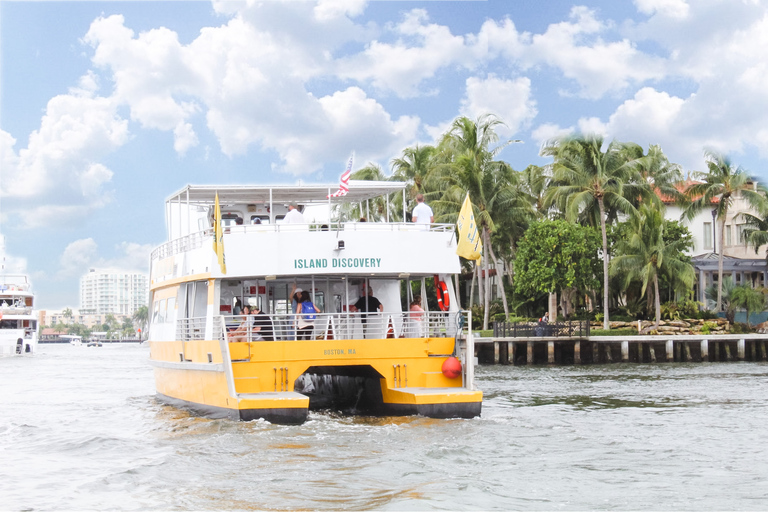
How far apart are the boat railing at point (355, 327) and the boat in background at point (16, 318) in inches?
2144

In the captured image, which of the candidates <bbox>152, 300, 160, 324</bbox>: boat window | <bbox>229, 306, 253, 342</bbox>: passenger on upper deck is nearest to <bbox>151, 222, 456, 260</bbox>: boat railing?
<bbox>229, 306, 253, 342</bbox>: passenger on upper deck

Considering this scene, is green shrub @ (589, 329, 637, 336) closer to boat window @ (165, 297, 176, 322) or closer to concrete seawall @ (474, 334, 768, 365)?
concrete seawall @ (474, 334, 768, 365)

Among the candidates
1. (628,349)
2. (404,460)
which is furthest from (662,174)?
(404,460)

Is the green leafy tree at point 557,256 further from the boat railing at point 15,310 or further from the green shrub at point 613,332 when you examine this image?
the boat railing at point 15,310

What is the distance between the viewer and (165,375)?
68.6 ft

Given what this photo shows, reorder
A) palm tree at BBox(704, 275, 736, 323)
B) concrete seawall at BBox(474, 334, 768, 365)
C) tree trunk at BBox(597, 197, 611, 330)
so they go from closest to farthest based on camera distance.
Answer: concrete seawall at BBox(474, 334, 768, 365) → tree trunk at BBox(597, 197, 611, 330) → palm tree at BBox(704, 275, 736, 323)

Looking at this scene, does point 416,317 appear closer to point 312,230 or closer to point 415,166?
point 312,230

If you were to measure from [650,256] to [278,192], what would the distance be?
30322mm

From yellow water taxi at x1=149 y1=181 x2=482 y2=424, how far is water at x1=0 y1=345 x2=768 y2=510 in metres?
0.54

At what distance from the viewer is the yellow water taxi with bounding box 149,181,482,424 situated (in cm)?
1557

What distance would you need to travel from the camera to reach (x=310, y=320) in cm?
1593

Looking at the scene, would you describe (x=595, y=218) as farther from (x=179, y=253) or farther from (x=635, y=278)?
(x=179, y=253)

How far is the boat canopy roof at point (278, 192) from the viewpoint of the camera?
18.6 meters

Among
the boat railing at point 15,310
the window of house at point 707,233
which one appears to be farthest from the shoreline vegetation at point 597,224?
the boat railing at point 15,310
